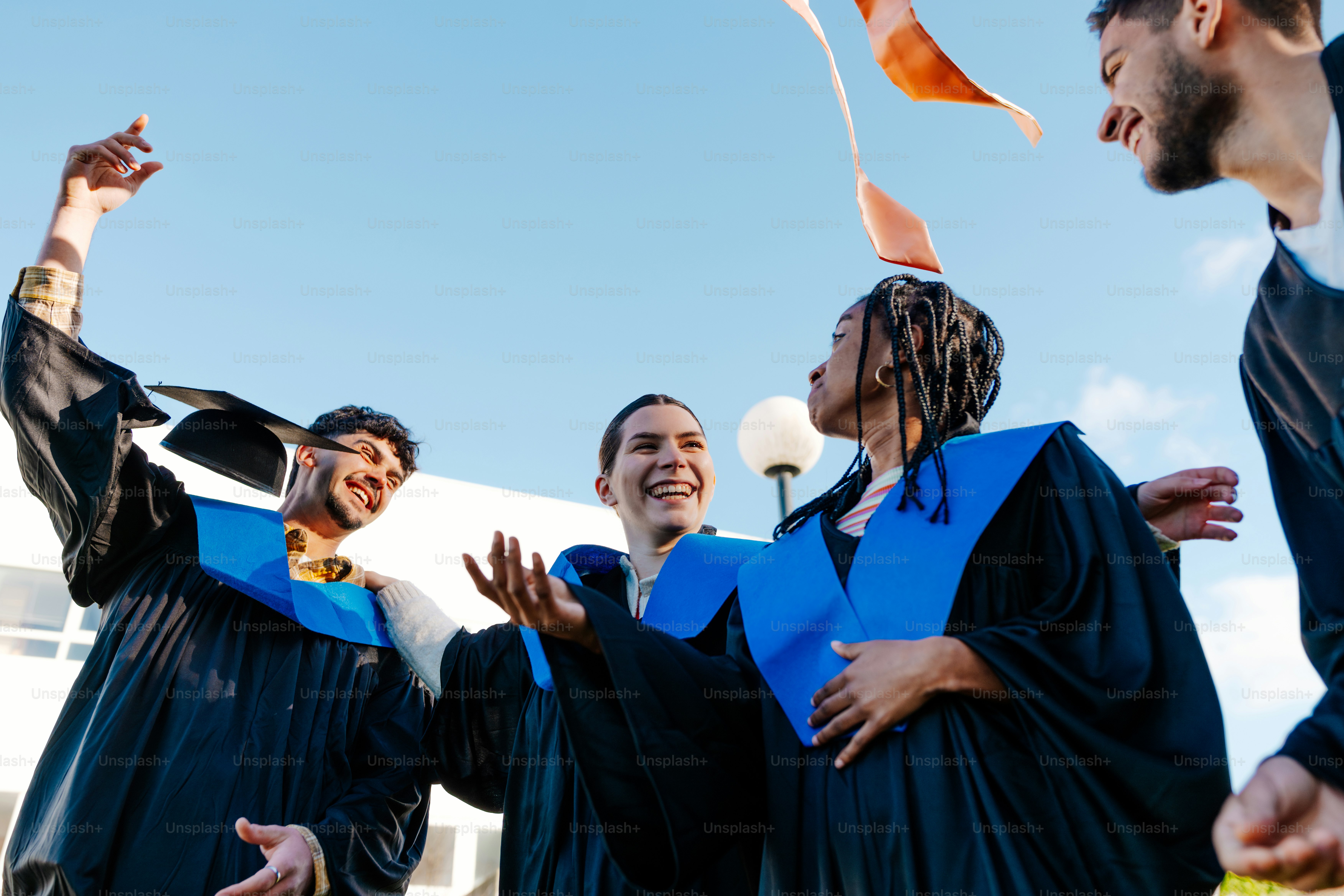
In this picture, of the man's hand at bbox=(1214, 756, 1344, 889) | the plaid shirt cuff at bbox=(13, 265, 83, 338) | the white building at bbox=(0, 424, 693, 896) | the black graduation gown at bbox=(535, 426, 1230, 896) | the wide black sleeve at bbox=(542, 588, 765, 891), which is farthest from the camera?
the white building at bbox=(0, 424, 693, 896)

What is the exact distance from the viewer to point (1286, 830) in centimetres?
128

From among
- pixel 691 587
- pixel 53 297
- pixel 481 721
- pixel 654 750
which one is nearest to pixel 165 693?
pixel 481 721

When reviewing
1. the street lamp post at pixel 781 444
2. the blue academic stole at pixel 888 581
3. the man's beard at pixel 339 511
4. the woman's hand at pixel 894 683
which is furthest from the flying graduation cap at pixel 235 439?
the street lamp post at pixel 781 444

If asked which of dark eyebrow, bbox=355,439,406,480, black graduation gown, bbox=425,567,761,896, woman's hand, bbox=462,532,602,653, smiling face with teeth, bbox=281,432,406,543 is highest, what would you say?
dark eyebrow, bbox=355,439,406,480

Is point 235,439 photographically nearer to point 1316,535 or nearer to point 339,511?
point 339,511

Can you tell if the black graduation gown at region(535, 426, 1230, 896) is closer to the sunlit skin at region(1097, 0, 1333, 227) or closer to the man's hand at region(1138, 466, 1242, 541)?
the man's hand at region(1138, 466, 1242, 541)

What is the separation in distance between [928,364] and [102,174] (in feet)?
9.20

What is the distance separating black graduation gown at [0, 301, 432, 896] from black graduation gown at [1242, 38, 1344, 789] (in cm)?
253

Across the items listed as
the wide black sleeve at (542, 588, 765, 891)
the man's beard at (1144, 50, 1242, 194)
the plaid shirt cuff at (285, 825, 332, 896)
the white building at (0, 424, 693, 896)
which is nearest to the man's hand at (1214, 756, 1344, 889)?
the wide black sleeve at (542, 588, 765, 891)

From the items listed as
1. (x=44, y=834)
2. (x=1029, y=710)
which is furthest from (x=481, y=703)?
(x=1029, y=710)

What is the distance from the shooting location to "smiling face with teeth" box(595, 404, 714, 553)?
11.1 ft

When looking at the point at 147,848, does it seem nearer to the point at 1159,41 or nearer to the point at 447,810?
the point at 1159,41

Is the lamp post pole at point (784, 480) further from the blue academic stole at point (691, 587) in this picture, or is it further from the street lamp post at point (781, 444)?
the blue academic stole at point (691, 587)

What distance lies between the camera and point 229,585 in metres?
3.22
